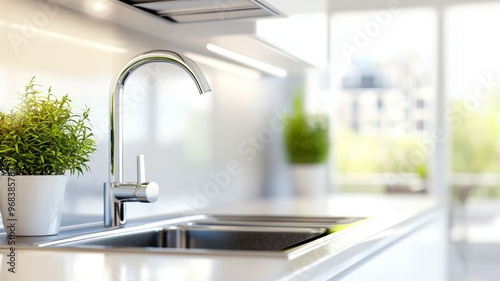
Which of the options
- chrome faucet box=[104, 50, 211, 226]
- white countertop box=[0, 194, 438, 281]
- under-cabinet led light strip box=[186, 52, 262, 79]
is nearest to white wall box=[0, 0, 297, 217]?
under-cabinet led light strip box=[186, 52, 262, 79]

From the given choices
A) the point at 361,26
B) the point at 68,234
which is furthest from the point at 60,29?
the point at 361,26

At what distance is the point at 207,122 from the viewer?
2625mm

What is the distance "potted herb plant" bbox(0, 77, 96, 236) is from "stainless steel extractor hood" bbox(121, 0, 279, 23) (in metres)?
0.46

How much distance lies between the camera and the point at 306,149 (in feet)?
11.4

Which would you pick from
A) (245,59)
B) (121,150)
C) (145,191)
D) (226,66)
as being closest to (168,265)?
(145,191)

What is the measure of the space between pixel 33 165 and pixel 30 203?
0.07m

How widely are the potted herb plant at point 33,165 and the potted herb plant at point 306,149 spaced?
2.08 meters

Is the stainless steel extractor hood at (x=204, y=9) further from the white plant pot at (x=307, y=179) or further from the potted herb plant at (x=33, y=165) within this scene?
the white plant pot at (x=307, y=179)

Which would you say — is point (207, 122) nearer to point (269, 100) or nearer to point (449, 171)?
point (269, 100)

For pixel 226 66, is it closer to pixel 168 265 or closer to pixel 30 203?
pixel 30 203

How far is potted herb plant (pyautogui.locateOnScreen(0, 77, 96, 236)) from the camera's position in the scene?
4.55 feet

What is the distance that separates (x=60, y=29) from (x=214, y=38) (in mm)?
553

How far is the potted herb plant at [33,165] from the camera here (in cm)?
139

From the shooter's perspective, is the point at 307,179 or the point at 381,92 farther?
the point at 381,92
